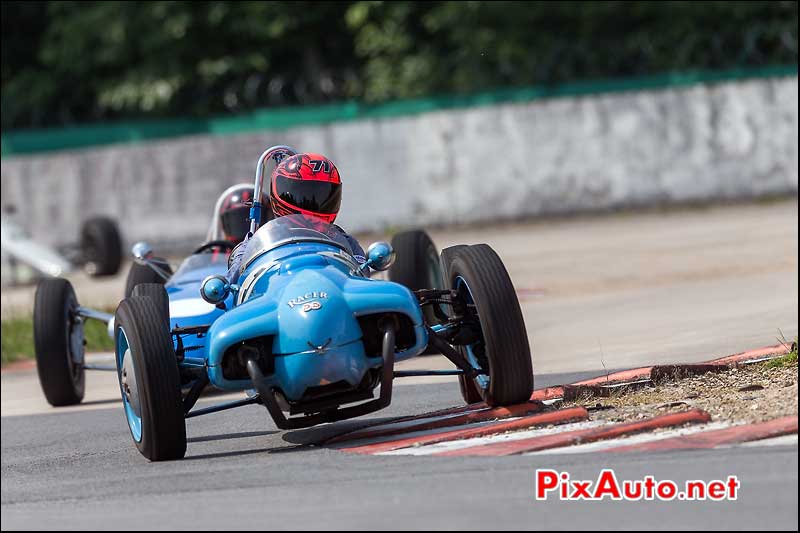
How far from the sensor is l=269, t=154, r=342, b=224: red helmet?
29.1 feet

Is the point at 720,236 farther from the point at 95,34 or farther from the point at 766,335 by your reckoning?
the point at 95,34

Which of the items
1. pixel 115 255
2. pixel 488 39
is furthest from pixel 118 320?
pixel 488 39

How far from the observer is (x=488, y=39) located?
86.5 ft

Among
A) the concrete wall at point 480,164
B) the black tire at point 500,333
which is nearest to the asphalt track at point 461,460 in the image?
the black tire at point 500,333

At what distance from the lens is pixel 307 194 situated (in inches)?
349

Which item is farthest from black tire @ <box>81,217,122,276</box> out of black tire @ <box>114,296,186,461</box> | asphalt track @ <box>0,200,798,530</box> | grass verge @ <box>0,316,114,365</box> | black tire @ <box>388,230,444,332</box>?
black tire @ <box>114,296,186,461</box>

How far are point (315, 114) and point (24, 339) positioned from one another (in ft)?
31.1

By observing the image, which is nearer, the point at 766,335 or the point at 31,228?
the point at 766,335

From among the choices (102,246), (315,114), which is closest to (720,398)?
(102,246)

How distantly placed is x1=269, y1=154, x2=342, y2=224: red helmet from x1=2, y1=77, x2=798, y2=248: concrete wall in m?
13.4

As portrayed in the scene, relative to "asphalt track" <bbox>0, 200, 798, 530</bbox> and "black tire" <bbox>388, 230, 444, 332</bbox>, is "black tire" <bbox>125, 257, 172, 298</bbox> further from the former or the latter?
"black tire" <bbox>388, 230, 444, 332</bbox>

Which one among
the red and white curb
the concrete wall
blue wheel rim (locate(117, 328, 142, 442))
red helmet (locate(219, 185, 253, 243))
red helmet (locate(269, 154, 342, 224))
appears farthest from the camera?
the concrete wall

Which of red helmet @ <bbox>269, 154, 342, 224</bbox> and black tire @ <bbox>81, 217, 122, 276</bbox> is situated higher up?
red helmet @ <bbox>269, 154, 342, 224</bbox>

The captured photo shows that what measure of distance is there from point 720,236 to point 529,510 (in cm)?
1344
